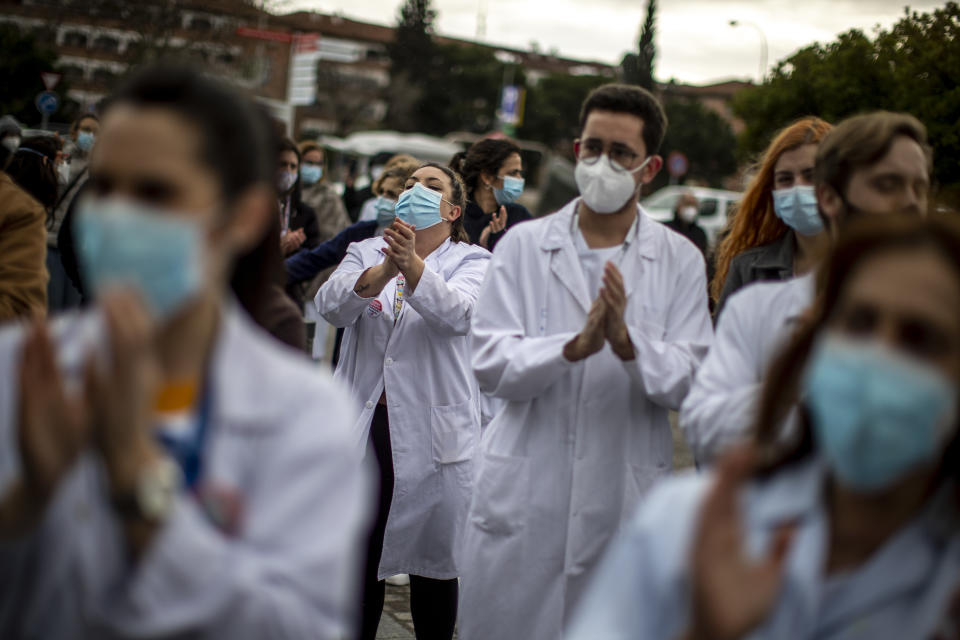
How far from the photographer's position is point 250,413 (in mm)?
1893

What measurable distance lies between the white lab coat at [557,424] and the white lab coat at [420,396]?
1.14 meters

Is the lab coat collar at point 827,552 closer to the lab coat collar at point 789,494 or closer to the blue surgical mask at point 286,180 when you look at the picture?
the lab coat collar at point 789,494

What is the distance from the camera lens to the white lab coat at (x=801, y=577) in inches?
73.3

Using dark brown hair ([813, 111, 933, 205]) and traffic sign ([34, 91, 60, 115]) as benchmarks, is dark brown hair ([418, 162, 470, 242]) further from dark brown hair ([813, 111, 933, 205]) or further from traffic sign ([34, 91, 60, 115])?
traffic sign ([34, 91, 60, 115])

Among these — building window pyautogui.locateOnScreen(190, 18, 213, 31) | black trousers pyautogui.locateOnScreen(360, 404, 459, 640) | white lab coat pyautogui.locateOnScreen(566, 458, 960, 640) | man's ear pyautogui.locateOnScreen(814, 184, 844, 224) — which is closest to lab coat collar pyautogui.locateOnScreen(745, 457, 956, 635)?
white lab coat pyautogui.locateOnScreen(566, 458, 960, 640)

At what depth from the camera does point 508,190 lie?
7398 millimetres

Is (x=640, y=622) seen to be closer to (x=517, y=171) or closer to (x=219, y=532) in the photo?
(x=219, y=532)

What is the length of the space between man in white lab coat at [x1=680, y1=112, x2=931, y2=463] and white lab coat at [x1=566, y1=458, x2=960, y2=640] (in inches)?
37.8

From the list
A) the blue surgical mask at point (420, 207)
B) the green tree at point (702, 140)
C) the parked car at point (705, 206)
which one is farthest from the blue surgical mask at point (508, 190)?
the green tree at point (702, 140)

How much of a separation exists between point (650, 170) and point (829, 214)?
0.98 metres

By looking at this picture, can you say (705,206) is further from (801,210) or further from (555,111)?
(555,111)

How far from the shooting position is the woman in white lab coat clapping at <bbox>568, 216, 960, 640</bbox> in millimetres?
1770

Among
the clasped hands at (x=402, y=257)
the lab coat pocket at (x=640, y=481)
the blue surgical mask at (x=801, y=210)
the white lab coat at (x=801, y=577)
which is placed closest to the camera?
the white lab coat at (x=801, y=577)

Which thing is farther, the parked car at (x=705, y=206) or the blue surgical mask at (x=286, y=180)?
the parked car at (x=705, y=206)
